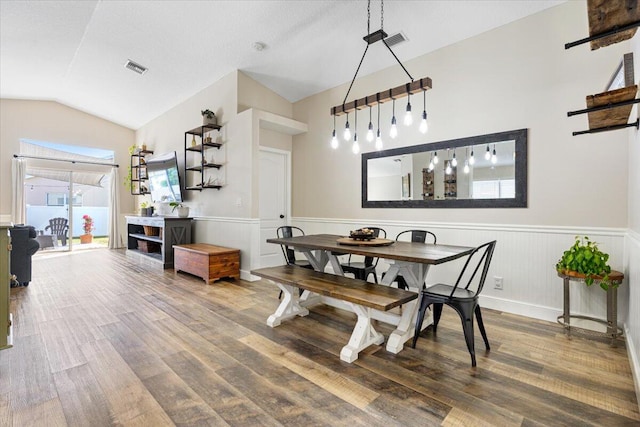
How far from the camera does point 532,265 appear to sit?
10.3ft

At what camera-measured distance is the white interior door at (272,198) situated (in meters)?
5.38

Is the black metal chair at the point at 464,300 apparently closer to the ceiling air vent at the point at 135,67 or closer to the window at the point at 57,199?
the ceiling air vent at the point at 135,67

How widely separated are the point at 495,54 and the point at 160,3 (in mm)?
3871

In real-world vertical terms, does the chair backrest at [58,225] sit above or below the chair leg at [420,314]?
above

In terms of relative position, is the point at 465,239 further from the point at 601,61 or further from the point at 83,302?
the point at 83,302

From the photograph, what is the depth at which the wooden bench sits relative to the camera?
7.34 feet

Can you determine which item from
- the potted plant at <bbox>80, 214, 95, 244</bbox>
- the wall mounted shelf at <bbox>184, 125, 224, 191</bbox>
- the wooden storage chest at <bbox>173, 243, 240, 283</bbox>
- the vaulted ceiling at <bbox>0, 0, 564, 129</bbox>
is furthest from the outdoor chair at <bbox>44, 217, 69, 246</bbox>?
the wooden storage chest at <bbox>173, 243, 240, 283</bbox>

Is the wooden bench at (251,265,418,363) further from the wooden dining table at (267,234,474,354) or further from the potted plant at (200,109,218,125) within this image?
the potted plant at (200,109,218,125)

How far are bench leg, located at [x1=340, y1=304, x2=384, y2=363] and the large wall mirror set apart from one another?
1.98 metres

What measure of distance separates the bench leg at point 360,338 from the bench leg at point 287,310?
0.78m

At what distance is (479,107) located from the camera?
11.4ft

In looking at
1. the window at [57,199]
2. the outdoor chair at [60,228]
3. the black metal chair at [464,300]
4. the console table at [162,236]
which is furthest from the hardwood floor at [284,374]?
the window at [57,199]

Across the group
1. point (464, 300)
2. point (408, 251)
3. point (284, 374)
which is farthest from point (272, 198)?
point (464, 300)

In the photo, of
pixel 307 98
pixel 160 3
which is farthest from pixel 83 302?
pixel 307 98
